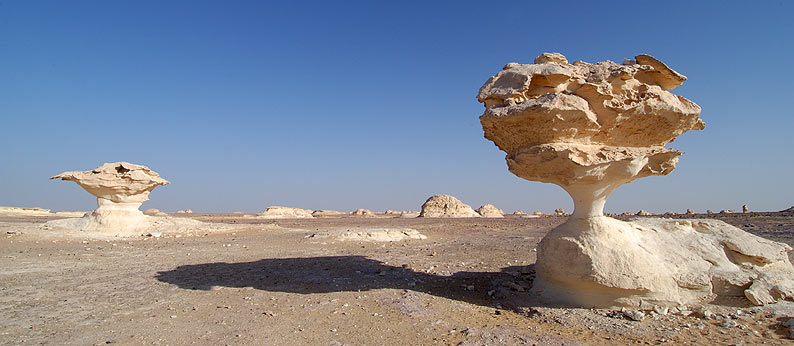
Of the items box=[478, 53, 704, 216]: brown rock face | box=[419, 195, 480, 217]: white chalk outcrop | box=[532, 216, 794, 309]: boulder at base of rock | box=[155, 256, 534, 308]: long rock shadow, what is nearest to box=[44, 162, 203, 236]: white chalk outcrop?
box=[155, 256, 534, 308]: long rock shadow

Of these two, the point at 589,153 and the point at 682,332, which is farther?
the point at 589,153

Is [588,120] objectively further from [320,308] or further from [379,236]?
[379,236]

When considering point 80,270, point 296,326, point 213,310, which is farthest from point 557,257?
point 80,270

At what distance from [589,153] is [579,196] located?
0.81 metres

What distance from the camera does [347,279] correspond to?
8023 mm

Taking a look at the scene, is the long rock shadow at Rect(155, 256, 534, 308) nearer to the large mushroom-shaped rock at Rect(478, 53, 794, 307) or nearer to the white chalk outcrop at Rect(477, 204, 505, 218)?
the large mushroom-shaped rock at Rect(478, 53, 794, 307)

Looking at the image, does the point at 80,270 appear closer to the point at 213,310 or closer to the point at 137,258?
the point at 137,258

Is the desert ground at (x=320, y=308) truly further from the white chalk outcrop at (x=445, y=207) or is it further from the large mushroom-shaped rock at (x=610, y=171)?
the white chalk outcrop at (x=445, y=207)

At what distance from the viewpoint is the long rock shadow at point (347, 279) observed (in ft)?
23.3

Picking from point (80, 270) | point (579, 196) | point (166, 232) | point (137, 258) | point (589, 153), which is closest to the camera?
point (589, 153)

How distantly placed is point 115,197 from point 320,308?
16365mm

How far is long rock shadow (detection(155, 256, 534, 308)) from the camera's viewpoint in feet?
23.3

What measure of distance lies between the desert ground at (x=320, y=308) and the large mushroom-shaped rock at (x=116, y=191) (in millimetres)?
7136

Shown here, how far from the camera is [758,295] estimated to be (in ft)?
18.6
